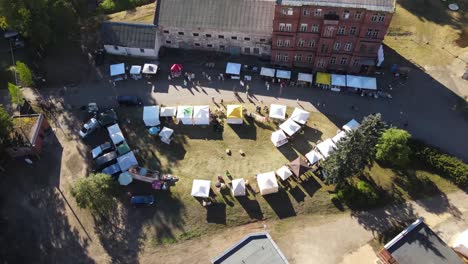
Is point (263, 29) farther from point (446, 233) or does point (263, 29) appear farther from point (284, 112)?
point (446, 233)

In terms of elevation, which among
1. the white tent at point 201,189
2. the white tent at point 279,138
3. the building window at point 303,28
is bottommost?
the white tent at point 201,189

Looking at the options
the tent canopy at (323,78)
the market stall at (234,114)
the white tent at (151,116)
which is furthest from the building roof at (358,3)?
the white tent at (151,116)

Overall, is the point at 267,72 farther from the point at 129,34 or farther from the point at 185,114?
the point at 129,34

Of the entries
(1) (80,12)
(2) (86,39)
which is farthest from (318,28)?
(1) (80,12)

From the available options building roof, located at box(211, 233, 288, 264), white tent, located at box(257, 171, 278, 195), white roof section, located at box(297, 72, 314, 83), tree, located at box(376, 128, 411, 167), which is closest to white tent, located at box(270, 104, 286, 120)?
white roof section, located at box(297, 72, 314, 83)

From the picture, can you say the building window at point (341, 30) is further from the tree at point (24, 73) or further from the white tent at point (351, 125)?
the tree at point (24, 73)

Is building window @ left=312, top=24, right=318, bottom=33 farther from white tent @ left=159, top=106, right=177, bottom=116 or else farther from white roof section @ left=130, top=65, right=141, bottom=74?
white roof section @ left=130, top=65, right=141, bottom=74
